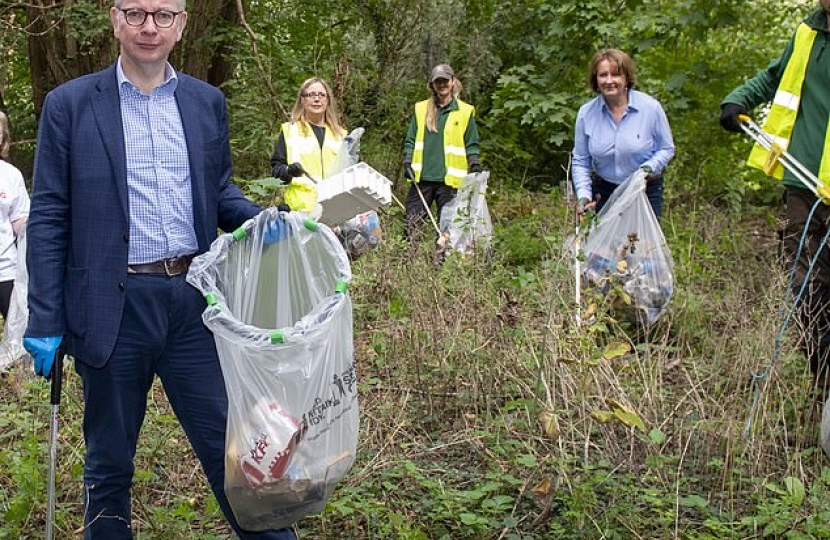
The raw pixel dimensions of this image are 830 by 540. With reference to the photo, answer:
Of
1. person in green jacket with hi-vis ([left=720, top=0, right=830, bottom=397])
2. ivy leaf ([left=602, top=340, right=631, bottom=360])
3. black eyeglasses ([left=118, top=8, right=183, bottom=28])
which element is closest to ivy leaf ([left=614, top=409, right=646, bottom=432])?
ivy leaf ([left=602, top=340, right=631, bottom=360])

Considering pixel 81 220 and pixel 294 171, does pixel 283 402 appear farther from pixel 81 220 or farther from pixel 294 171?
pixel 294 171

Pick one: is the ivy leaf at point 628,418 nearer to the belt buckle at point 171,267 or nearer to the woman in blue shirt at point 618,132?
the belt buckle at point 171,267

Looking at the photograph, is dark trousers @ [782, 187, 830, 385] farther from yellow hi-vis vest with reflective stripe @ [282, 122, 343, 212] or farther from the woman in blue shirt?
yellow hi-vis vest with reflective stripe @ [282, 122, 343, 212]

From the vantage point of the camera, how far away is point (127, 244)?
2.89m

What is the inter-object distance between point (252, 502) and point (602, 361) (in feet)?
5.15

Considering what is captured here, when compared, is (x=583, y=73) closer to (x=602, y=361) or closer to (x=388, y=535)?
(x=602, y=361)

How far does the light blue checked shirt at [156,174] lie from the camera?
9.61ft

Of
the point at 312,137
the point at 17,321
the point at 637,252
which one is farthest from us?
the point at 312,137

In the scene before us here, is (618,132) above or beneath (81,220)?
beneath

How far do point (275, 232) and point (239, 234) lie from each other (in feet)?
0.38

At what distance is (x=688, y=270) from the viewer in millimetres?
6422

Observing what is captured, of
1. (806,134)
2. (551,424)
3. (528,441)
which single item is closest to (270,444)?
(551,424)

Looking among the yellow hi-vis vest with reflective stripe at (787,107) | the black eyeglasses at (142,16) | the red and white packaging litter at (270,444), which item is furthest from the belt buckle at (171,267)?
the yellow hi-vis vest with reflective stripe at (787,107)

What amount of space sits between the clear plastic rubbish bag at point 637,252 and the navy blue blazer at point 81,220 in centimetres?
323
